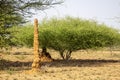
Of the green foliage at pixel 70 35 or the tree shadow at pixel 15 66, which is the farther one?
the green foliage at pixel 70 35

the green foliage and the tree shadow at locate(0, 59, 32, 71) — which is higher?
the green foliage

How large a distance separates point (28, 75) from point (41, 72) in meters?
1.02

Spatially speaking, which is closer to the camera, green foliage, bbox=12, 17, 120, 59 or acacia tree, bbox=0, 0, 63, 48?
acacia tree, bbox=0, 0, 63, 48

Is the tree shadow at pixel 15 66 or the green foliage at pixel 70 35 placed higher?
the green foliage at pixel 70 35

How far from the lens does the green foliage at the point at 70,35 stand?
25844 millimetres

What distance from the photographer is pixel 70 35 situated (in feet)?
85.0

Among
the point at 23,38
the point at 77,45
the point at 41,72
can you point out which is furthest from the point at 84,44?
the point at 41,72

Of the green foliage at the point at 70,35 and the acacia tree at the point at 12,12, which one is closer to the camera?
the acacia tree at the point at 12,12

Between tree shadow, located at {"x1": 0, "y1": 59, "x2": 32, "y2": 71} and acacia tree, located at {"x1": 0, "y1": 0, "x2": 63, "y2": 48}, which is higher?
acacia tree, located at {"x1": 0, "y1": 0, "x2": 63, "y2": 48}

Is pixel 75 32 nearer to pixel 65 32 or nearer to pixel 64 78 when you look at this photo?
pixel 65 32

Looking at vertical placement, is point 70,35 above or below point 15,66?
above

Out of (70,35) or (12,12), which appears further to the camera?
(70,35)

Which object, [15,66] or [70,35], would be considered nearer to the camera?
[15,66]

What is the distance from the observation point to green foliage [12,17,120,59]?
2584 cm
